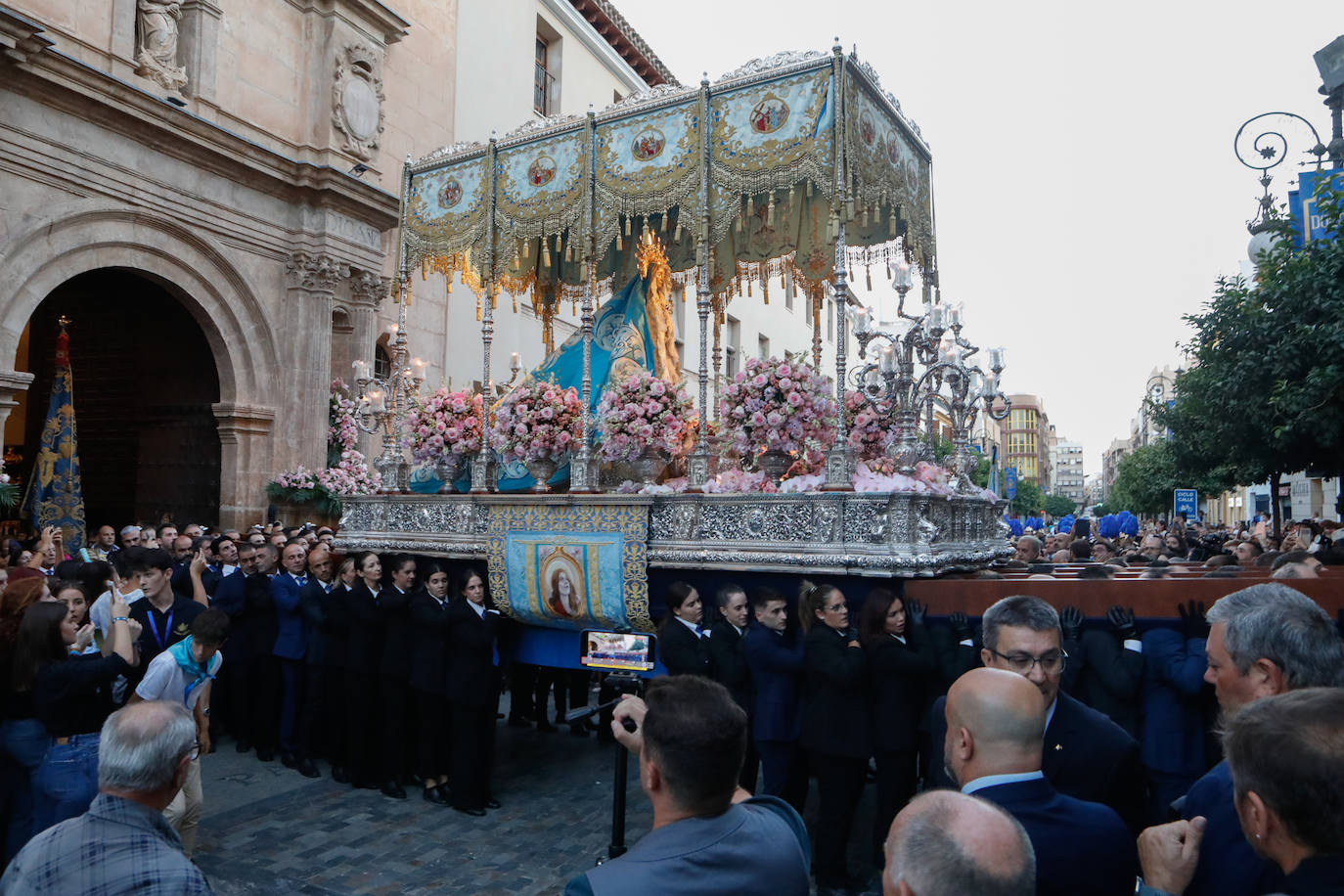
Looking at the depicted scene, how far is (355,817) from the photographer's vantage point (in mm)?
6594

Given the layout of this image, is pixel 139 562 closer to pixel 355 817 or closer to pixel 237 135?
pixel 355 817

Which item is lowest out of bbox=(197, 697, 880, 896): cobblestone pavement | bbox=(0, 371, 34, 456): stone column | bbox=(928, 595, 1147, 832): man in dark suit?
bbox=(197, 697, 880, 896): cobblestone pavement

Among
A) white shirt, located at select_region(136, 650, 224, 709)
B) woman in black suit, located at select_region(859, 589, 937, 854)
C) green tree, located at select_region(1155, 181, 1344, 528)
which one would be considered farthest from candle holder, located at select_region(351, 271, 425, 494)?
green tree, located at select_region(1155, 181, 1344, 528)

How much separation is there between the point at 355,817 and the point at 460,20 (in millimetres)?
17537

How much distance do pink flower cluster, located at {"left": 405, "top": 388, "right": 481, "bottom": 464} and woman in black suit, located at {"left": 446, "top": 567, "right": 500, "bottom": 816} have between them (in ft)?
6.13

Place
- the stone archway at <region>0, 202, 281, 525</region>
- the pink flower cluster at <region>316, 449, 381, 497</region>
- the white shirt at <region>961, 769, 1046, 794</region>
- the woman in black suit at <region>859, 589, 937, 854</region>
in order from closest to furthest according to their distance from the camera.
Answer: the white shirt at <region>961, 769, 1046, 794</region> → the woman in black suit at <region>859, 589, 937, 854</region> → the stone archway at <region>0, 202, 281, 525</region> → the pink flower cluster at <region>316, 449, 381, 497</region>

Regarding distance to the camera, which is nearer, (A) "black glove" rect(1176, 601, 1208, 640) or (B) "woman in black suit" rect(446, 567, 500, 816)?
(A) "black glove" rect(1176, 601, 1208, 640)

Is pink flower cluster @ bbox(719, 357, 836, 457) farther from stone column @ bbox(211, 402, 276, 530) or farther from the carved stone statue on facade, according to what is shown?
the carved stone statue on facade

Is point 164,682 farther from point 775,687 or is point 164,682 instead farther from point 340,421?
point 340,421

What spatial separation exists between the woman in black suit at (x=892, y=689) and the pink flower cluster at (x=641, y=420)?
8.68ft

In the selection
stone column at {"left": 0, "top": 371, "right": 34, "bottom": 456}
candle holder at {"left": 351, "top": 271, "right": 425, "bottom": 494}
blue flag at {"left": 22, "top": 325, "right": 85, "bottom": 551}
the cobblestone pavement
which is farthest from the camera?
blue flag at {"left": 22, "top": 325, "right": 85, "bottom": 551}

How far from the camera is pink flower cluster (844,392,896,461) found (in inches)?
287

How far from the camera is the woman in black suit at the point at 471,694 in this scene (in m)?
6.79

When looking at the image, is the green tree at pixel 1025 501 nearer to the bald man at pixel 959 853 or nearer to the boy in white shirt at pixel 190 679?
the boy in white shirt at pixel 190 679
